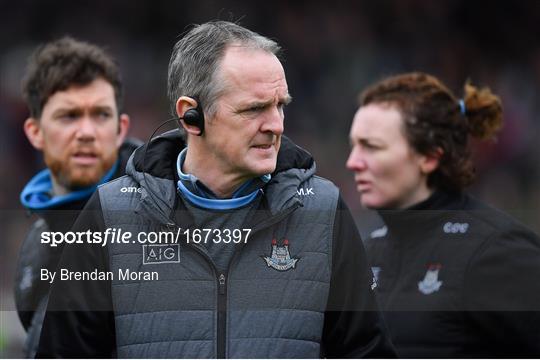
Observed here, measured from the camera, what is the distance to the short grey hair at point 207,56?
2.63 metres

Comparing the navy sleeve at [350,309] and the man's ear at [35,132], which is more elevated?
the man's ear at [35,132]

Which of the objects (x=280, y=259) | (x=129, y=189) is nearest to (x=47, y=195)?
(x=129, y=189)

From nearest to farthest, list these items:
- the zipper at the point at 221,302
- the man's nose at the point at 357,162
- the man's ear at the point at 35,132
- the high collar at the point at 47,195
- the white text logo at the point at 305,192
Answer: the zipper at the point at 221,302
the white text logo at the point at 305,192
the high collar at the point at 47,195
the man's nose at the point at 357,162
the man's ear at the point at 35,132

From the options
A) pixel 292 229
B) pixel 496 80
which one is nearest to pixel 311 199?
pixel 292 229

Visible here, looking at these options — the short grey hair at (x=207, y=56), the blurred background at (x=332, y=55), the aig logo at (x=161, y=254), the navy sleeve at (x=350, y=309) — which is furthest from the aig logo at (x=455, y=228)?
the blurred background at (x=332, y=55)

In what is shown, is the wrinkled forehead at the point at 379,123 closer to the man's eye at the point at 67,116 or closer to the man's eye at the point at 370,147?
the man's eye at the point at 370,147

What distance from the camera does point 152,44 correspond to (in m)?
11.0

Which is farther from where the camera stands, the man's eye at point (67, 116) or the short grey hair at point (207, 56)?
the man's eye at point (67, 116)

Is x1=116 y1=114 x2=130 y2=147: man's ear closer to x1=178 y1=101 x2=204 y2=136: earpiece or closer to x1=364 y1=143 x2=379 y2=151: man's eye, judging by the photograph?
x1=364 y1=143 x2=379 y2=151: man's eye

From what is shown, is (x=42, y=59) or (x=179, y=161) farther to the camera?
(x=42, y=59)

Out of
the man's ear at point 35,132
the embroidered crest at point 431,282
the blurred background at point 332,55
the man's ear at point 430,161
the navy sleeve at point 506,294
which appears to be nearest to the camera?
the navy sleeve at point 506,294

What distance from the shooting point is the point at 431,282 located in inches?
133

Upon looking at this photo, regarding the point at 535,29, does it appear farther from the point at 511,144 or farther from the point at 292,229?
the point at 292,229

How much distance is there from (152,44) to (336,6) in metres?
1.97
